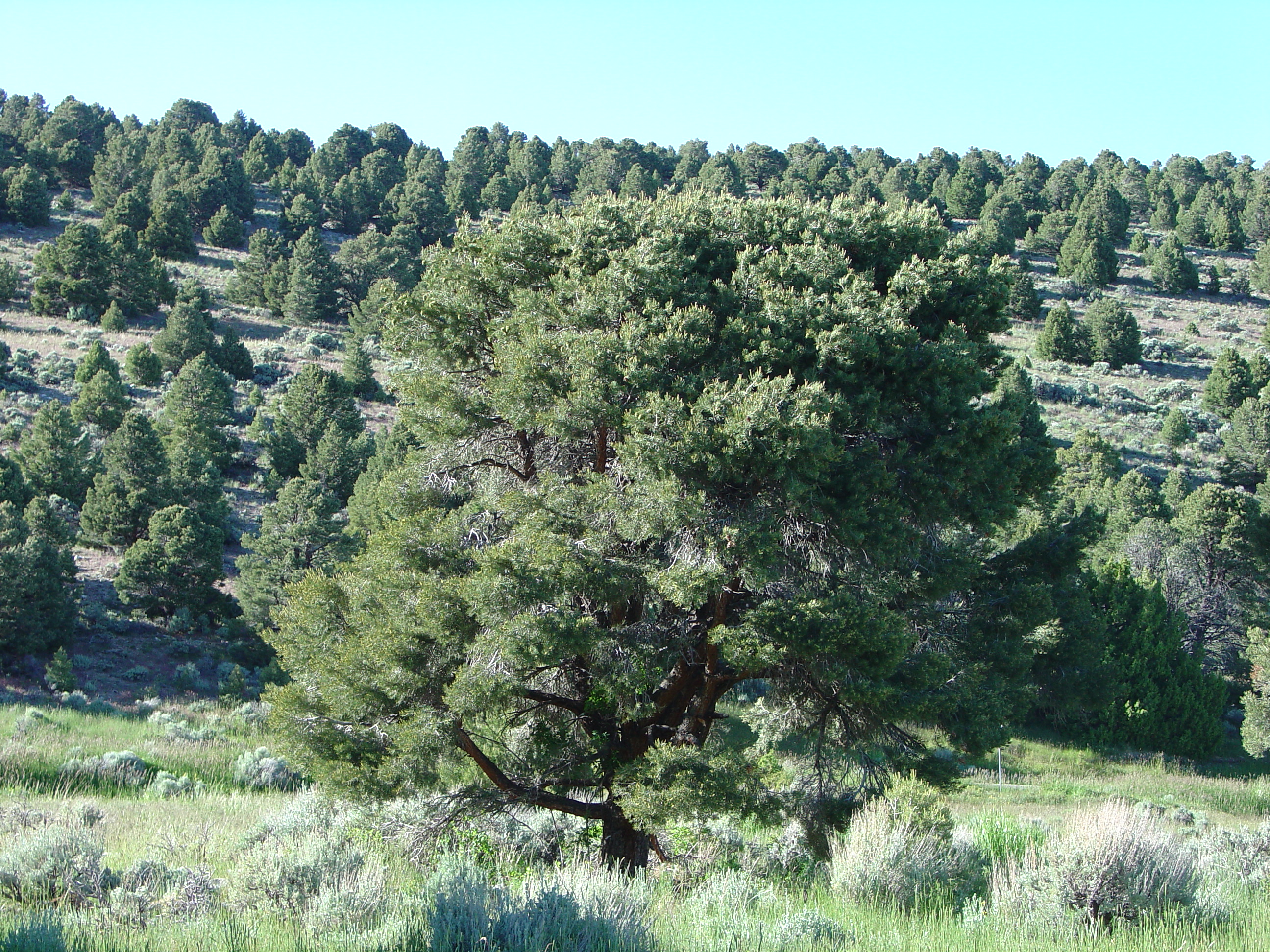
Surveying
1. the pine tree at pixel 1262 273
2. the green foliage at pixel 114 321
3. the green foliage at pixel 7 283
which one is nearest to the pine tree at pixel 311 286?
the green foliage at pixel 114 321

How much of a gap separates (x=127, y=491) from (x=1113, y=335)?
182 ft

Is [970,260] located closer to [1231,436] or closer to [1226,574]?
[1226,574]

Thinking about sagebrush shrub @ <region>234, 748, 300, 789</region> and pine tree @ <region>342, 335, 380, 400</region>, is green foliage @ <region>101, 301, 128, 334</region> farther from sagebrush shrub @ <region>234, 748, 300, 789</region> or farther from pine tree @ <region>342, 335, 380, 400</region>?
sagebrush shrub @ <region>234, 748, 300, 789</region>

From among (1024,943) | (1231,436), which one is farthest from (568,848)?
(1231,436)

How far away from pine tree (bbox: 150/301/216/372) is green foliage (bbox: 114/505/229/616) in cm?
1965

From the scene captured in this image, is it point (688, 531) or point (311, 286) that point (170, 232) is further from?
point (688, 531)

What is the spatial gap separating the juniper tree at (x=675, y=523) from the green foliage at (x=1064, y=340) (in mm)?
54439

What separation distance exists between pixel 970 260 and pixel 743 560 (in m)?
4.70

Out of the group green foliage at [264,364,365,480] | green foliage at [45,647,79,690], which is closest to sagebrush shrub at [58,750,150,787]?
green foliage at [45,647,79,690]

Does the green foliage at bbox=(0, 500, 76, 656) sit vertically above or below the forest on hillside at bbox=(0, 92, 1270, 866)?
below

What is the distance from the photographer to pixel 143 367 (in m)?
48.6

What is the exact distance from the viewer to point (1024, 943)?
6.03 meters

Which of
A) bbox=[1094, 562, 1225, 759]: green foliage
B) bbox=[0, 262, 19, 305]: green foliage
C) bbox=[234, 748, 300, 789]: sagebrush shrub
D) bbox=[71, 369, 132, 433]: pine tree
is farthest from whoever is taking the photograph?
bbox=[0, 262, 19, 305]: green foliage

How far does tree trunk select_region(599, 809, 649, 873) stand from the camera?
11.5 m
